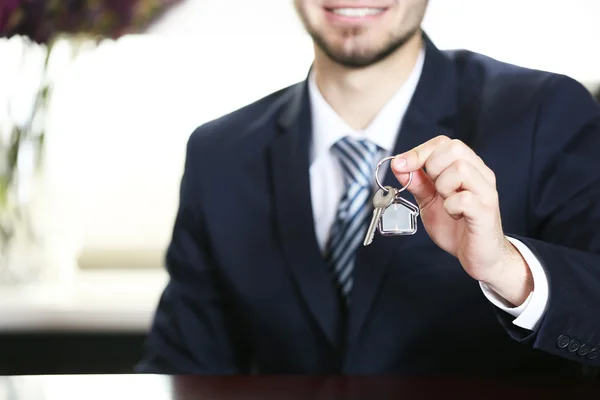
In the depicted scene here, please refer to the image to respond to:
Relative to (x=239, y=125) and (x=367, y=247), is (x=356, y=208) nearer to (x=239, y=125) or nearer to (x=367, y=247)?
(x=367, y=247)

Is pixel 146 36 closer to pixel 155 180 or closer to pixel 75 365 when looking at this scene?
pixel 155 180

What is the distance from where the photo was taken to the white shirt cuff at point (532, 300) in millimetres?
1178

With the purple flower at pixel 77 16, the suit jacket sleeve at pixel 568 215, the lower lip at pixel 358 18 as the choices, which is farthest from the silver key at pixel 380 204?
the purple flower at pixel 77 16

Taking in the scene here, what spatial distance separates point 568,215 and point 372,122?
1.40 ft

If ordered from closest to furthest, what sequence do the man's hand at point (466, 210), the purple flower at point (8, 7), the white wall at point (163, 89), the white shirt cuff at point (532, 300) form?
1. the man's hand at point (466, 210)
2. the white shirt cuff at point (532, 300)
3. the white wall at point (163, 89)
4. the purple flower at point (8, 7)

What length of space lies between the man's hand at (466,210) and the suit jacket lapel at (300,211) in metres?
0.39

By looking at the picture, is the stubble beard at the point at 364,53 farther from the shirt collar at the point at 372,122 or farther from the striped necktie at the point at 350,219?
the striped necktie at the point at 350,219

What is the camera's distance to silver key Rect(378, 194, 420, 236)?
3.94 ft

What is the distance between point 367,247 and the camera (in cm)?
152

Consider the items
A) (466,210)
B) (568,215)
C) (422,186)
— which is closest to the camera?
(466,210)

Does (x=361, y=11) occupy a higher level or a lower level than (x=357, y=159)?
higher

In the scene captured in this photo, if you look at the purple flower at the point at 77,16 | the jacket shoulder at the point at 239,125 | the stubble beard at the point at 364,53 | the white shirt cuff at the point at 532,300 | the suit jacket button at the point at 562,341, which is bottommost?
the suit jacket button at the point at 562,341

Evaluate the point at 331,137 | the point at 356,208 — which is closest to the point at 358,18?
the point at 331,137

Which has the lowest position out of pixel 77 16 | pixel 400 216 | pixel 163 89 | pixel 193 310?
pixel 193 310
